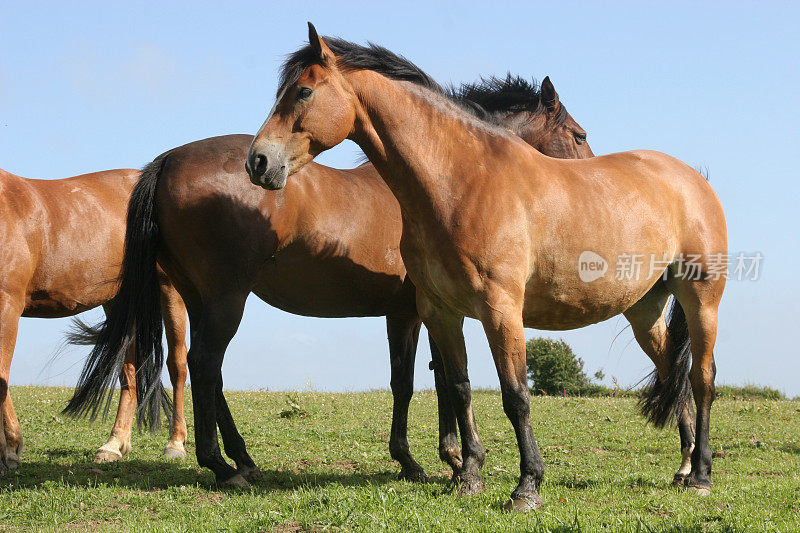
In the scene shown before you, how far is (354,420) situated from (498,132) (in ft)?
19.4

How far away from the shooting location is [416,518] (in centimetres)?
441

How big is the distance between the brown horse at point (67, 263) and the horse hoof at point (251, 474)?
1.81 metres

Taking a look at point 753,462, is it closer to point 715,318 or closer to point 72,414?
point 715,318

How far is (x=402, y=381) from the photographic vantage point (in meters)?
6.47

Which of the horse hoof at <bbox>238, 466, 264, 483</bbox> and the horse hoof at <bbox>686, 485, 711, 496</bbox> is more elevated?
the horse hoof at <bbox>686, 485, 711, 496</bbox>

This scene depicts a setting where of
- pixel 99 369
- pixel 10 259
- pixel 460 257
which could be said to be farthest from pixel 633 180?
pixel 10 259

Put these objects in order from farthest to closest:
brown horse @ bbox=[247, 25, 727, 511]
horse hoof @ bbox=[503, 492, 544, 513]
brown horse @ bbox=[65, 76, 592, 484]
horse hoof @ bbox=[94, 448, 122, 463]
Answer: horse hoof @ bbox=[94, 448, 122, 463] → brown horse @ bbox=[65, 76, 592, 484] → brown horse @ bbox=[247, 25, 727, 511] → horse hoof @ bbox=[503, 492, 544, 513]

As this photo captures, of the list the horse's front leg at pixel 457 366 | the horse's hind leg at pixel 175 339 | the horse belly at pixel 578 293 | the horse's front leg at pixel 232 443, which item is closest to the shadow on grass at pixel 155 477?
the horse's front leg at pixel 232 443

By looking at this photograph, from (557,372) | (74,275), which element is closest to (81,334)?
(74,275)

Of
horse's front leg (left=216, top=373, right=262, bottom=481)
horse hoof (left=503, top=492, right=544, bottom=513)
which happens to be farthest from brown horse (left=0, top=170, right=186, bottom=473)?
horse hoof (left=503, top=492, right=544, bottom=513)

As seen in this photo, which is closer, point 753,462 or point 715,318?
point 715,318

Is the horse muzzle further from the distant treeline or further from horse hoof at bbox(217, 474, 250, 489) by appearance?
the distant treeline

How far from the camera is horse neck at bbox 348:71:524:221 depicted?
532 centimetres

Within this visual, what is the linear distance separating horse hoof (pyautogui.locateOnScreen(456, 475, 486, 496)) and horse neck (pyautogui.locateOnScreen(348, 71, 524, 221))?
2053mm
